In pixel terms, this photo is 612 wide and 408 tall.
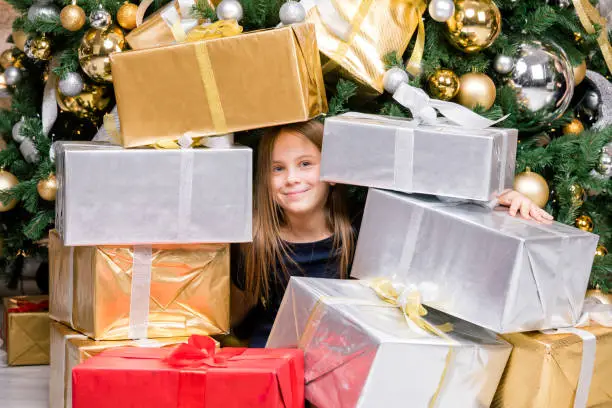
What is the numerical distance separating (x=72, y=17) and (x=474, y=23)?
97 centimetres

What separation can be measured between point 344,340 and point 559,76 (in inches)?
38.4

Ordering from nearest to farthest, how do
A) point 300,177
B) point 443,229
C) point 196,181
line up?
point 443,229 → point 196,181 → point 300,177

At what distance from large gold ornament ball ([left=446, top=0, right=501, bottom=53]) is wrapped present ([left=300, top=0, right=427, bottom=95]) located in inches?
3.6

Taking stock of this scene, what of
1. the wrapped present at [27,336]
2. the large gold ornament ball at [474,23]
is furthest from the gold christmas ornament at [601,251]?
the wrapped present at [27,336]

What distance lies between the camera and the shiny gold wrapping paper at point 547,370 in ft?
5.31

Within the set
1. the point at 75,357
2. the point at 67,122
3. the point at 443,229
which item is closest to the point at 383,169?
the point at 443,229

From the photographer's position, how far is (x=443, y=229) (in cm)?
170

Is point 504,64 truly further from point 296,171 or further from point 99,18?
point 99,18

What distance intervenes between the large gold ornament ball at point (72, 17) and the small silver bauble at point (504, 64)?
1037 millimetres

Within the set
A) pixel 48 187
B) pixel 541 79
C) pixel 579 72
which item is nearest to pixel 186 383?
pixel 48 187

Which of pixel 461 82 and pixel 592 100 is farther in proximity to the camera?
pixel 592 100

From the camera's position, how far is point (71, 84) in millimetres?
2090

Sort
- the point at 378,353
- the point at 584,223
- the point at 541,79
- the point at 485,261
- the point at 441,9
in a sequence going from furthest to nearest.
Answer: the point at 584,223 < the point at 541,79 < the point at 441,9 < the point at 485,261 < the point at 378,353

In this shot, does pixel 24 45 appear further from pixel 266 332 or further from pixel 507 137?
pixel 507 137
